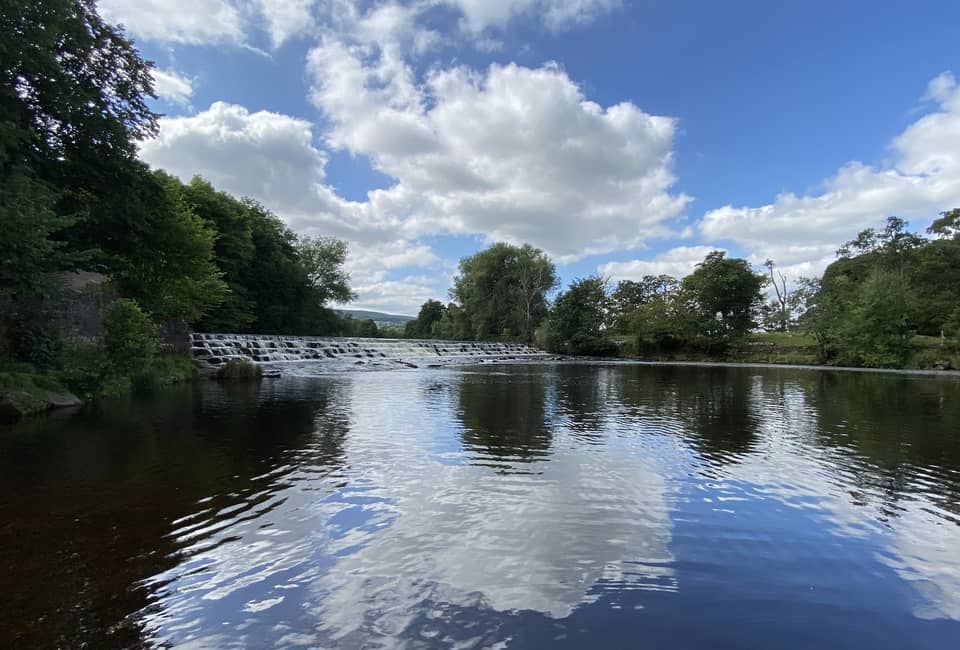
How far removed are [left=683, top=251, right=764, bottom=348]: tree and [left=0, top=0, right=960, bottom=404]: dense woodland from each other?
14 cm

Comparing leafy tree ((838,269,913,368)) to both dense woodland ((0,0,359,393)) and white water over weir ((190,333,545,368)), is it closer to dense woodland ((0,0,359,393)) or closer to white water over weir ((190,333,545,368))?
white water over weir ((190,333,545,368))

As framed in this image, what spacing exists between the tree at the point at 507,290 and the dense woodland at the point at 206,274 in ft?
0.76

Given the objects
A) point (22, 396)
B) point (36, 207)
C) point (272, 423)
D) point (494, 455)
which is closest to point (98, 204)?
point (36, 207)

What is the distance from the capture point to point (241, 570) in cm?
356

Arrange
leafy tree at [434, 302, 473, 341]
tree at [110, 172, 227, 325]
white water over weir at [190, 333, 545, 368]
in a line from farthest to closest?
leafy tree at [434, 302, 473, 341] → white water over weir at [190, 333, 545, 368] → tree at [110, 172, 227, 325]

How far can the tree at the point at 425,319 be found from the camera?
77625mm

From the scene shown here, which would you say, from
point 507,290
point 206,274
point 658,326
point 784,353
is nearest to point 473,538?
point 206,274

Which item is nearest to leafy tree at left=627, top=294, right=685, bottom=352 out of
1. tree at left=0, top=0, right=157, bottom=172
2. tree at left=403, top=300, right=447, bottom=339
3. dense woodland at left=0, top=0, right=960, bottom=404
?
dense woodland at left=0, top=0, right=960, bottom=404

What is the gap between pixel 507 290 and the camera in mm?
67000

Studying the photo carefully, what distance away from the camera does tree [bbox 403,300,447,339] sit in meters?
77.6

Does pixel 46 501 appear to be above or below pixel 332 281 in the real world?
below

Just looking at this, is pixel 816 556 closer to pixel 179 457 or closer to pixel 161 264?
pixel 179 457

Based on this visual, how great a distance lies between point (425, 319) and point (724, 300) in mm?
45582

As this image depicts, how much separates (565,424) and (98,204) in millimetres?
17872
